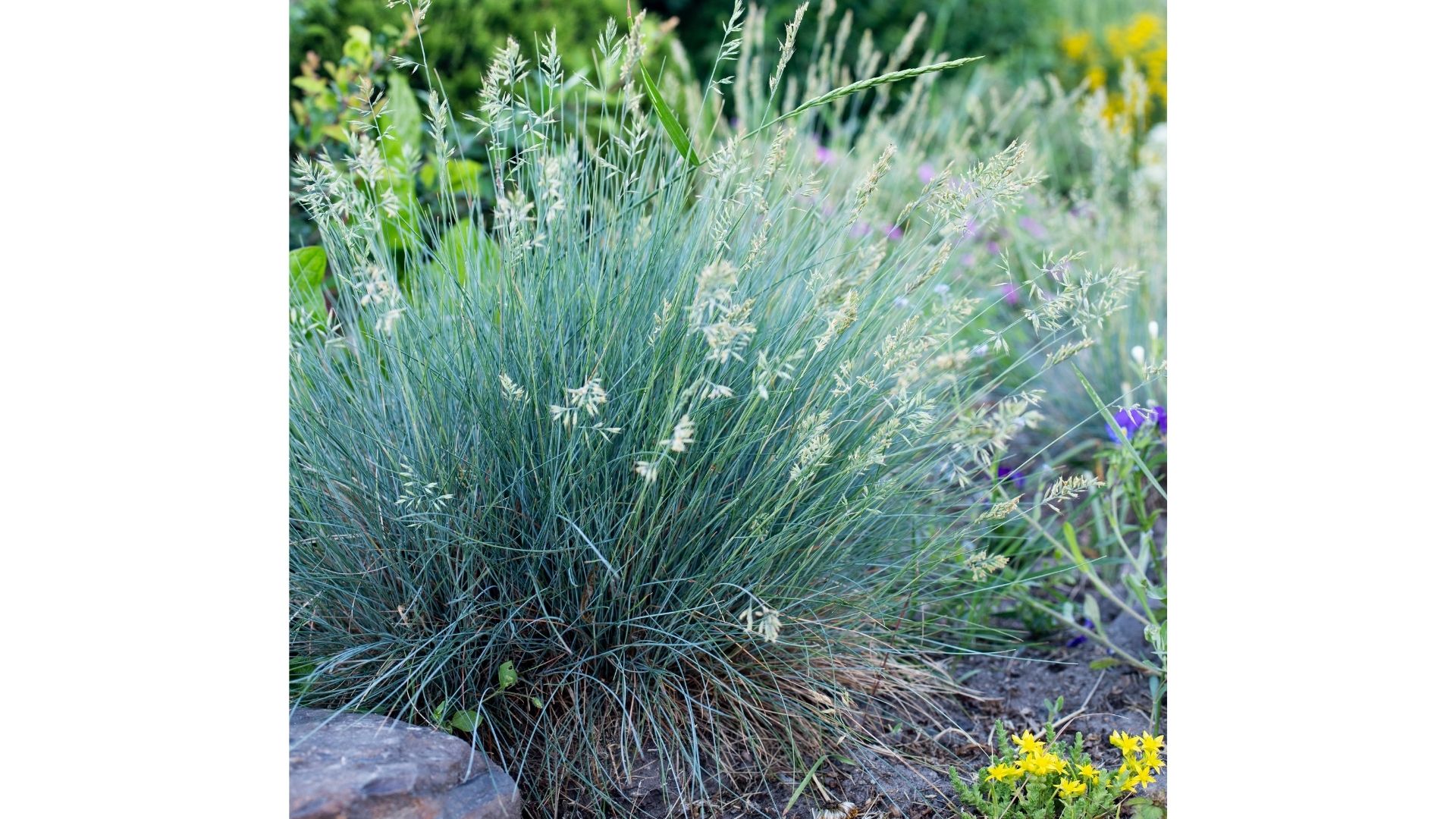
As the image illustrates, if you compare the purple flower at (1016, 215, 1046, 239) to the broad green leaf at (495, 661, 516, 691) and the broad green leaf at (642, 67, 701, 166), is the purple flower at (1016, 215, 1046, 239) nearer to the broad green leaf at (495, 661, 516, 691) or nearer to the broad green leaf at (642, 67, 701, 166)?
the broad green leaf at (642, 67, 701, 166)

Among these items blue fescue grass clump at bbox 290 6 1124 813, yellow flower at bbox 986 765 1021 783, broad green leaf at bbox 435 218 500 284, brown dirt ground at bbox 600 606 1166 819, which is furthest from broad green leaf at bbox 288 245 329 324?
yellow flower at bbox 986 765 1021 783

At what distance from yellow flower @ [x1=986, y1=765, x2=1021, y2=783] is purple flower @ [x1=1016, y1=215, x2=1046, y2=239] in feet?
8.55

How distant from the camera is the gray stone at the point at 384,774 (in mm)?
1317

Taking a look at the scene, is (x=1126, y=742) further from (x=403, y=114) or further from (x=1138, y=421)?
(x=403, y=114)

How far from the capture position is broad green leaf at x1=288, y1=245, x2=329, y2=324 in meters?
1.83

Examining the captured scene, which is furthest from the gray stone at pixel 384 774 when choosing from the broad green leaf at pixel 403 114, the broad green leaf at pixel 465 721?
the broad green leaf at pixel 403 114

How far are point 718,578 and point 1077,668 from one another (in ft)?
3.15

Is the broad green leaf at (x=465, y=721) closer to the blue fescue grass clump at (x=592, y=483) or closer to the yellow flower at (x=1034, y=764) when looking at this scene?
the blue fescue grass clump at (x=592, y=483)

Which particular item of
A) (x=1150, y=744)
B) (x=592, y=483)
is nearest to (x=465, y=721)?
(x=592, y=483)

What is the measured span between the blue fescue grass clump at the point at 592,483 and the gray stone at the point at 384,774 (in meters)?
0.06
